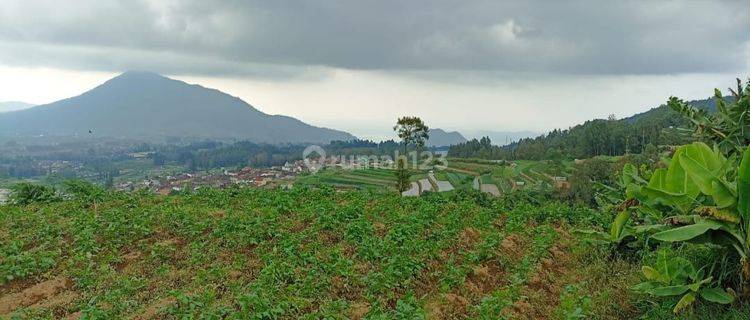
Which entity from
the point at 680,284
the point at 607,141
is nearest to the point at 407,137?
the point at 680,284

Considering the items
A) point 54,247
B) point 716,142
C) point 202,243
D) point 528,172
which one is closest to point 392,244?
point 202,243

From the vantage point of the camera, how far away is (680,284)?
4348 mm

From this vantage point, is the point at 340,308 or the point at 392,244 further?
the point at 392,244

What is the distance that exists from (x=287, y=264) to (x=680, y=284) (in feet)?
13.5

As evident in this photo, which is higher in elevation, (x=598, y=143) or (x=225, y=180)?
(x=598, y=143)

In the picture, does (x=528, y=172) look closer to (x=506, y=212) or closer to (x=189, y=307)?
(x=506, y=212)

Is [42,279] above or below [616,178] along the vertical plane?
below

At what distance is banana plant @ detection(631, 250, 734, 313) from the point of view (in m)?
4.12

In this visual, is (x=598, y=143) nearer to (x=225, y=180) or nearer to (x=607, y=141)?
(x=607, y=141)

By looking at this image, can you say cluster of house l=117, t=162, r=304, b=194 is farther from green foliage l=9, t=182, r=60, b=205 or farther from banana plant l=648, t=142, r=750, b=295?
banana plant l=648, t=142, r=750, b=295

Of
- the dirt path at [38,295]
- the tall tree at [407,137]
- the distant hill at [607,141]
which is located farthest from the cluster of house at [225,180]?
the distant hill at [607,141]

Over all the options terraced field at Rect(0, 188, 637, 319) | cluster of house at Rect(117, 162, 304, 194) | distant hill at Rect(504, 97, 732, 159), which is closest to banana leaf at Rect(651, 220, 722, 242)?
terraced field at Rect(0, 188, 637, 319)

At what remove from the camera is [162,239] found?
779cm

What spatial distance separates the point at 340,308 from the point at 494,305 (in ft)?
5.08
